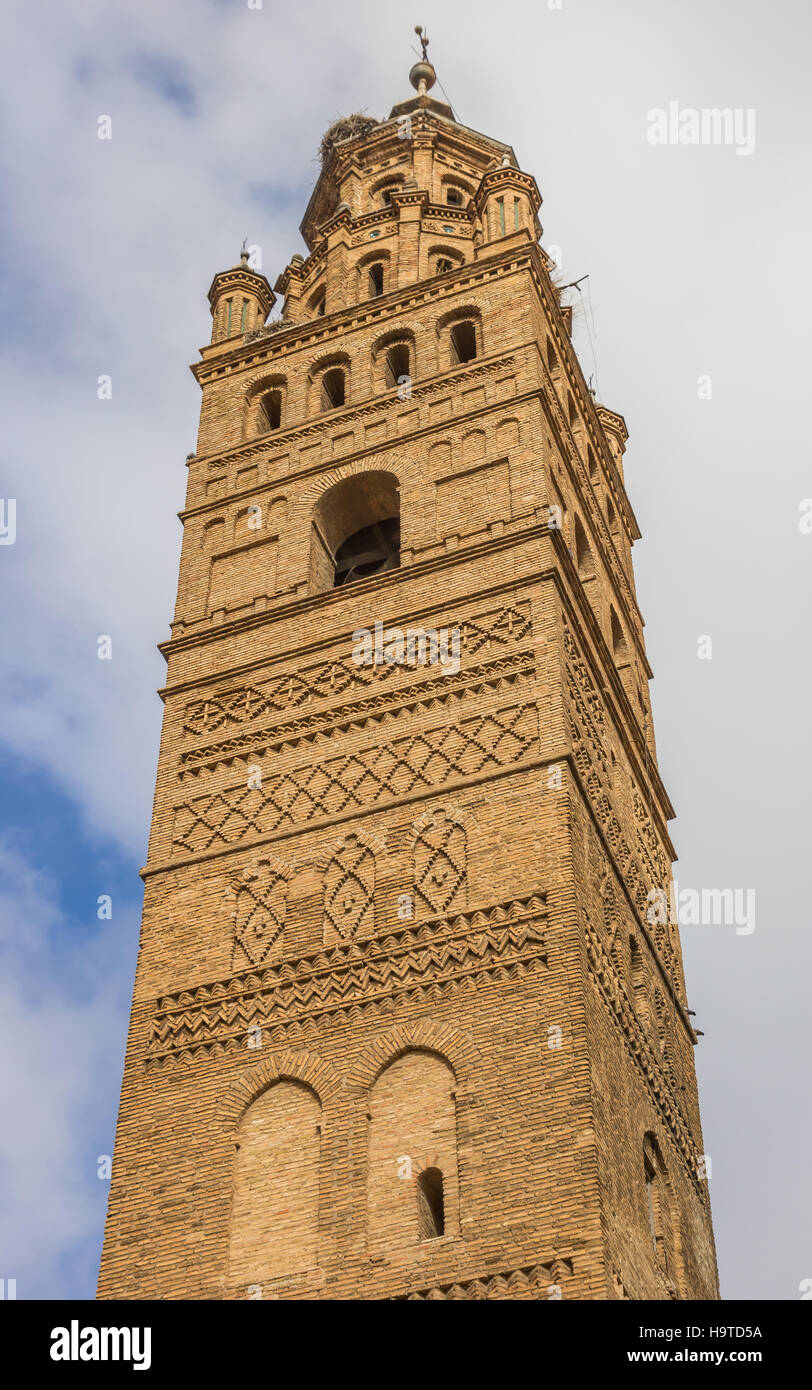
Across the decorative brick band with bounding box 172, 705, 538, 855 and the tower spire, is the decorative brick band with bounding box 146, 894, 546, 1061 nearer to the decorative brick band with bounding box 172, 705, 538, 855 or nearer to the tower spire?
the decorative brick band with bounding box 172, 705, 538, 855

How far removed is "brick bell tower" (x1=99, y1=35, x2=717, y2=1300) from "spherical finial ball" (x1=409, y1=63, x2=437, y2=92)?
7.42 meters

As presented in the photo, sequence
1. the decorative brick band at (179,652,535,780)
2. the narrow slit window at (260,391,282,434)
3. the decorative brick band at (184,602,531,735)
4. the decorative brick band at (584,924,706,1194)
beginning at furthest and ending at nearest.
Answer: the narrow slit window at (260,391,282,434) → the decorative brick band at (184,602,531,735) → the decorative brick band at (179,652,535,780) → the decorative brick band at (584,924,706,1194)

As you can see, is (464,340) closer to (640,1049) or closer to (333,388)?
(333,388)

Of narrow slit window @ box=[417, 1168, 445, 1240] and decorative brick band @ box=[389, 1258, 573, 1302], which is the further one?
narrow slit window @ box=[417, 1168, 445, 1240]

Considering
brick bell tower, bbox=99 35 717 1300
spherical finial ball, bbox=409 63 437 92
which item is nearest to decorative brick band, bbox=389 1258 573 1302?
brick bell tower, bbox=99 35 717 1300

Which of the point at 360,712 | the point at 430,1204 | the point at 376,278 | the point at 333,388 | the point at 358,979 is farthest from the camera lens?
the point at 376,278

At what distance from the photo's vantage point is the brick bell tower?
14547mm

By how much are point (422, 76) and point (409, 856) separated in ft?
60.8

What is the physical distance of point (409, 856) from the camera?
16.8 meters

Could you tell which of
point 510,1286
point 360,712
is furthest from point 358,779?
point 510,1286

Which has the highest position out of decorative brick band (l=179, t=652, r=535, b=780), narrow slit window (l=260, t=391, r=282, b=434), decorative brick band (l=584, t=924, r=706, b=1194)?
narrow slit window (l=260, t=391, r=282, b=434)

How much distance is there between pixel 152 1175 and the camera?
15.4 metres

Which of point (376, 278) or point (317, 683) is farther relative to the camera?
point (376, 278)
